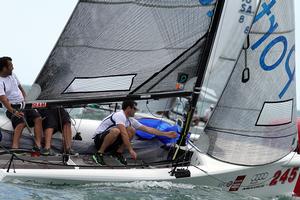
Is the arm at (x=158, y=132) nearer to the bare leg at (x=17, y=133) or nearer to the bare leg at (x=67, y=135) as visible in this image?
the bare leg at (x=67, y=135)

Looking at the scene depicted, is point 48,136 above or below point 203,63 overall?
below

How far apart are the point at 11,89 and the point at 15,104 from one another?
12.5 inches

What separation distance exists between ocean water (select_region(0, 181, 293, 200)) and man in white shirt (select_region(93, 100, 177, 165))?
545 mm

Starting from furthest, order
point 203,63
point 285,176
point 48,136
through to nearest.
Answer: point 285,176
point 48,136
point 203,63

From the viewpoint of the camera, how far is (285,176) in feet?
28.3

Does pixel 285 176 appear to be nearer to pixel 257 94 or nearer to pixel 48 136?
pixel 257 94

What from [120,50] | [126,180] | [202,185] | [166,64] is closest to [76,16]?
[120,50]

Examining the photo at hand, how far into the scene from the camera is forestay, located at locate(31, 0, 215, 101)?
7078 mm

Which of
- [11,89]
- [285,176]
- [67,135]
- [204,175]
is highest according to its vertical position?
[11,89]

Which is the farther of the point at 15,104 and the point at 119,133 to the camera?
the point at 119,133

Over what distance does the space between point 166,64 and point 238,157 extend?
A: 1362mm

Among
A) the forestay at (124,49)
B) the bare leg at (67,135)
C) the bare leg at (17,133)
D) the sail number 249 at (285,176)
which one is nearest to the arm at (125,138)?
the forestay at (124,49)

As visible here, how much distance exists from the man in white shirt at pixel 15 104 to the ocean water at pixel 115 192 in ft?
2.98

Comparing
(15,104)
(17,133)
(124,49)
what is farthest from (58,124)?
(124,49)
